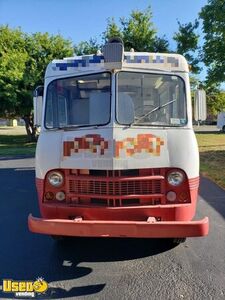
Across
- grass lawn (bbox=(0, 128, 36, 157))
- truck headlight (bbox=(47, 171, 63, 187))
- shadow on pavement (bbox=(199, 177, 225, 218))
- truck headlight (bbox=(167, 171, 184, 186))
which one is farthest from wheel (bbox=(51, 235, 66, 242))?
grass lawn (bbox=(0, 128, 36, 157))

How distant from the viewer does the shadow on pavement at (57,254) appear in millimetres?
4252

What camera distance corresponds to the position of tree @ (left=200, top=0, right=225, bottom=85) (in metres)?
14.8

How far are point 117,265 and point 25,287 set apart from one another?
118cm

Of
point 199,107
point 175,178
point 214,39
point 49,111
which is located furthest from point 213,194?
point 214,39

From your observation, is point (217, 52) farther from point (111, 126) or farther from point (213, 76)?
point (111, 126)

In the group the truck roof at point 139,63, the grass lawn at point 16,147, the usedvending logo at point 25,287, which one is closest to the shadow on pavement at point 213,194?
the truck roof at point 139,63

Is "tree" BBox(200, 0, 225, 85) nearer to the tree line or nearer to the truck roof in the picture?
the tree line

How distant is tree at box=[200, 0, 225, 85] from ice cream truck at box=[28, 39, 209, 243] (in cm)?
1114

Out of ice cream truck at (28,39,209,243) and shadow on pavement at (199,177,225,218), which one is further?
shadow on pavement at (199,177,225,218)

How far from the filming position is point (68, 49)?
2489 centimetres

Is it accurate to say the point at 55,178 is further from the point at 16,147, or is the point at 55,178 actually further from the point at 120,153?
the point at 16,147

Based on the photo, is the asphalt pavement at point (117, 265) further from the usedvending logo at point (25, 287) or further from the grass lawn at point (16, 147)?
the grass lawn at point (16, 147)

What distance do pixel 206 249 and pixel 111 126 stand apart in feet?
7.22

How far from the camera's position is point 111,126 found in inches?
182
